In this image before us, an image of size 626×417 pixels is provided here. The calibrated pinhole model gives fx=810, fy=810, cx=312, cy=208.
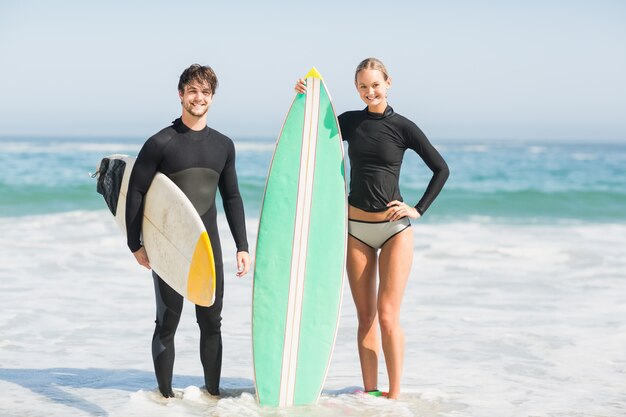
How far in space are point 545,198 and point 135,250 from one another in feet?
49.8

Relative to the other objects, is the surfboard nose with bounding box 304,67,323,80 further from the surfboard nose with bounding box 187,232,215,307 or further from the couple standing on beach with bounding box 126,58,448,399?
the surfboard nose with bounding box 187,232,215,307

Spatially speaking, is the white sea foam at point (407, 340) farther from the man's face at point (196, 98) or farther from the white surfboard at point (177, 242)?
the man's face at point (196, 98)

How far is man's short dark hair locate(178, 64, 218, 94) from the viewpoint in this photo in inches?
137

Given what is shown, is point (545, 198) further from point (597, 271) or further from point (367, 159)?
point (367, 159)

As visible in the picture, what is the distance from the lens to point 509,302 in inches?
273

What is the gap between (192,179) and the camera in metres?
3.59

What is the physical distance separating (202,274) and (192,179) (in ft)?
1.45

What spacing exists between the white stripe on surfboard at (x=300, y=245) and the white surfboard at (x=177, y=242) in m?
0.52

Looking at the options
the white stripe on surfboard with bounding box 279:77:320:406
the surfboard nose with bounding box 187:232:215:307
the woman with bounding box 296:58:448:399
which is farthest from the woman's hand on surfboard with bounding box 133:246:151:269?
the woman with bounding box 296:58:448:399

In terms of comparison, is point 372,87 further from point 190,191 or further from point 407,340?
point 407,340

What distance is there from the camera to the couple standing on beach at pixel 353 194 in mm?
3545

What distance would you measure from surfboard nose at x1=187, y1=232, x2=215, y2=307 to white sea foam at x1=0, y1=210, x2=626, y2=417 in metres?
0.67

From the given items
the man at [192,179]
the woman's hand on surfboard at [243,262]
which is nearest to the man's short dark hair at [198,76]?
the man at [192,179]

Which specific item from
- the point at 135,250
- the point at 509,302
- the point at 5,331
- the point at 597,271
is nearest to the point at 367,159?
the point at 135,250
